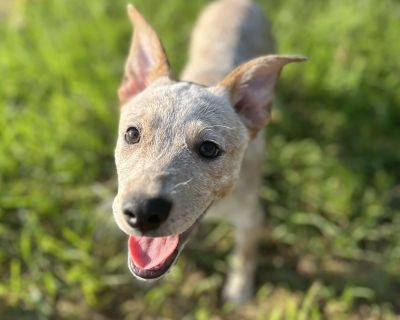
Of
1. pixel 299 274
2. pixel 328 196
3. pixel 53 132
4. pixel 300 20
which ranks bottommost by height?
pixel 299 274

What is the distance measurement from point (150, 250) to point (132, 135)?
0.69 meters

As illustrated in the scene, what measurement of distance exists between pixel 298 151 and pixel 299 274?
1.30 metres

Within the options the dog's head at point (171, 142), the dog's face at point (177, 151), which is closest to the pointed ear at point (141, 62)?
the dog's head at point (171, 142)

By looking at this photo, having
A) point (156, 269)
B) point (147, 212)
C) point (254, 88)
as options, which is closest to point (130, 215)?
point (147, 212)

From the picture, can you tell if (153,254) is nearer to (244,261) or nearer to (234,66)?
(244,261)

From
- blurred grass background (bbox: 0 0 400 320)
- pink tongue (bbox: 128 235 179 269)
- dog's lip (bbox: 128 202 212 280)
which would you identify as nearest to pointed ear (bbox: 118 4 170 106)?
pink tongue (bbox: 128 235 179 269)

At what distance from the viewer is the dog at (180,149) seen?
9.21 ft

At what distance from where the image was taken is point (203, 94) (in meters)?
3.43

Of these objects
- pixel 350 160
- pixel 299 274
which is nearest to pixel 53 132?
pixel 299 274

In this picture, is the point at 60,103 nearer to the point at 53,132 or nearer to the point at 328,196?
the point at 53,132

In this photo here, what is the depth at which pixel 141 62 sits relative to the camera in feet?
12.5

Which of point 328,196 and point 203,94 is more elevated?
point 203,94

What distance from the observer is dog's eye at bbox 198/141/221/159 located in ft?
10.3

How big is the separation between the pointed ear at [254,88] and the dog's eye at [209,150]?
1.84 feet
